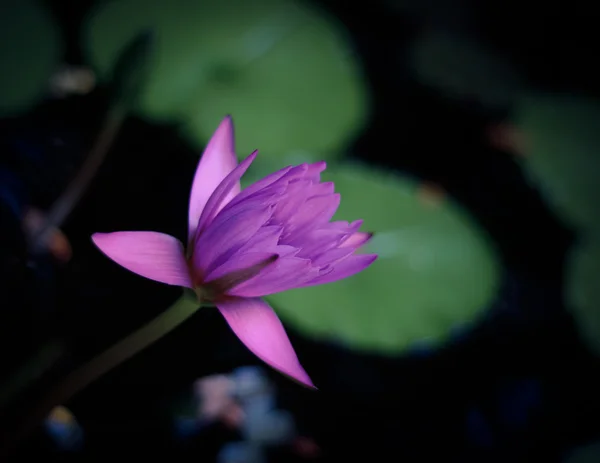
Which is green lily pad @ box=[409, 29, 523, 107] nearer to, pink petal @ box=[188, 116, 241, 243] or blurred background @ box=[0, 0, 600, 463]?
blurred background @ box=[0, 0, 600, 463]

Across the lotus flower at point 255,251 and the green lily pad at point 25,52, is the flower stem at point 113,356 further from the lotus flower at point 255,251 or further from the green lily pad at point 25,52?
the green lily pad at point 25,52

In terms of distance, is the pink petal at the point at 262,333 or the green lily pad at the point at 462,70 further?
the green lily pad at the point at 462,70

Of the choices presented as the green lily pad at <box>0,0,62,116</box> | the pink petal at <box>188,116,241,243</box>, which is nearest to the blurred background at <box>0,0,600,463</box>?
the green lily pad at <box>0,0,62,116</box>

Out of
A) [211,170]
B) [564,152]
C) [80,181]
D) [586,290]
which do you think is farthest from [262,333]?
[564,152]

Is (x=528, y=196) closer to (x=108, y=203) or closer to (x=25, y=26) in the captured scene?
(x=108, y=203)

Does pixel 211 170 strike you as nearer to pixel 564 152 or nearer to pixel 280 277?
pixel 280 277

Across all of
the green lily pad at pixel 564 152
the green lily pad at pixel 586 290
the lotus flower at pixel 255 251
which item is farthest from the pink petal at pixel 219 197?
the green lily pad at pixel 564 152
